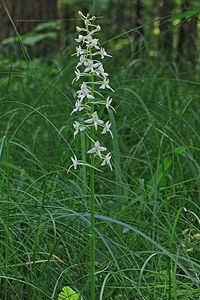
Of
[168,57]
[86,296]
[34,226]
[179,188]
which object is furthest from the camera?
[168,57]

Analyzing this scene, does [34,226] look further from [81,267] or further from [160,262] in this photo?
[160,262]

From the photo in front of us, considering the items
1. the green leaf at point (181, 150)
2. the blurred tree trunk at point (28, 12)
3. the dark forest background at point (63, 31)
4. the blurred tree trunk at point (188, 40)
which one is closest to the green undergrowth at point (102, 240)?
the green leaf at point (181, 150)

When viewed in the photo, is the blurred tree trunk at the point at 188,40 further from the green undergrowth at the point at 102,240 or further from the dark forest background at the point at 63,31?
the green undergrowth at the point at 102,240

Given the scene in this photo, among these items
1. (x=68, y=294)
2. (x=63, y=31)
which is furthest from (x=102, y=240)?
(x=63, y=31)

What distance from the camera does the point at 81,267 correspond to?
6.93 ft

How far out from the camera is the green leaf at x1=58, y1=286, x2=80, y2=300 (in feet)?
6.32

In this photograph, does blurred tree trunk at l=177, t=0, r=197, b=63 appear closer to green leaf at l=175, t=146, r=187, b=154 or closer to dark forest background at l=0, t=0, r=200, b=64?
dark forest background at l=0, t=0, r=200, b=64

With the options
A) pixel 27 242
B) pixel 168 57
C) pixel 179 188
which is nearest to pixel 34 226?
pixel 27 242

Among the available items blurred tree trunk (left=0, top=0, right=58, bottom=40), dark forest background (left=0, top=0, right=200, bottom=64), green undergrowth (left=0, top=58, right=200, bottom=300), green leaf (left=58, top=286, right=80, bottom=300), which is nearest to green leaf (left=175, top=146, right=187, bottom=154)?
green undergrowth (left=0, top=58, right=200, bottom=300)

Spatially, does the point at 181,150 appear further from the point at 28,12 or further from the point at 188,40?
the point at 28,12

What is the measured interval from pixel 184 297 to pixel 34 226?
55cm

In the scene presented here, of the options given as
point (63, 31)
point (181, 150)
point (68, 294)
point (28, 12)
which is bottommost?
point (63, 31)

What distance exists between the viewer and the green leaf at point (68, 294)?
193 centimetres

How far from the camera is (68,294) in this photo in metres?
1.94
